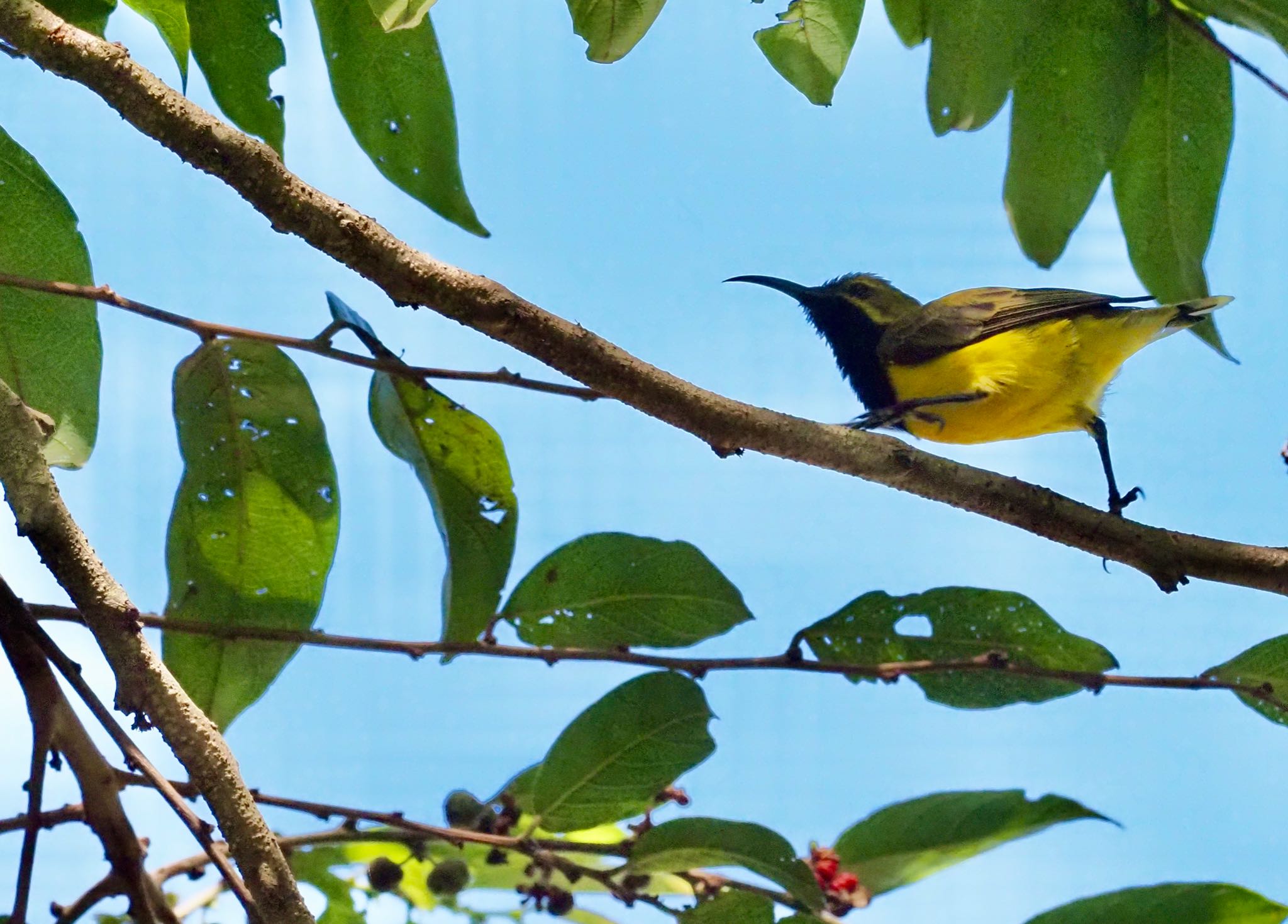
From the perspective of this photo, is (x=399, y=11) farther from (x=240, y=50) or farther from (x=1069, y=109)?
(x=1069, y=109)

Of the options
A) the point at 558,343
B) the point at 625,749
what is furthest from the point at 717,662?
the point at 558,343

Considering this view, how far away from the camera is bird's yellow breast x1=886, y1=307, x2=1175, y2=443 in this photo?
255cm

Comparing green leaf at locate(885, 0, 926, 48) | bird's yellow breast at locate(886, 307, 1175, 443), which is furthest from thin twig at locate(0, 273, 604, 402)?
bird's yellow breast at locate(886, 307, 1175, 443)

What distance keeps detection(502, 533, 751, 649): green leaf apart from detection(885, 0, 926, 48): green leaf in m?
0.95

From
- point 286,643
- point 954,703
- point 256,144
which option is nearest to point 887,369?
point 954,703

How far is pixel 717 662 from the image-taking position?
63.1 inches

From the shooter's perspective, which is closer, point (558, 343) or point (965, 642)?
point (558, 343)

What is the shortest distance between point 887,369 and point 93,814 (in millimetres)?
2044

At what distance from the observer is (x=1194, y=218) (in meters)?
1.85

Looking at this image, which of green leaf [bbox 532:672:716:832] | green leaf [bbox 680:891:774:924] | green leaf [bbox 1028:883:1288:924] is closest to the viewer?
green leaf [bbox 1028:883:1288:924]

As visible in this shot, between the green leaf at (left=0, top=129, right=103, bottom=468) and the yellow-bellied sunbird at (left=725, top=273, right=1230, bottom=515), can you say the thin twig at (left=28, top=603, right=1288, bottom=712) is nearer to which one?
the green leaf at (left=0, top=129, right=103, bottom=468)

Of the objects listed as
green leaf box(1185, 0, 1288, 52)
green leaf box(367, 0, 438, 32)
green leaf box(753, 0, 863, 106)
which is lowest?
green leaf box(367, 0, 438, 32)

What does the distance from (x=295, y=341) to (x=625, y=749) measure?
75 cm

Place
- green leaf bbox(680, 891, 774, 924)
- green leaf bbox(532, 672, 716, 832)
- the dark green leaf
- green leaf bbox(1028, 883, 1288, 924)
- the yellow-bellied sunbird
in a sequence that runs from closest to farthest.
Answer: green leaf bbox(1028, 883, 1288, 924) → green leaf bbox(680, 891, 774, 924) → green leaf bbox(532, 672, 716, 832) → the dark green leaf → the yellow-bellied sunbird
